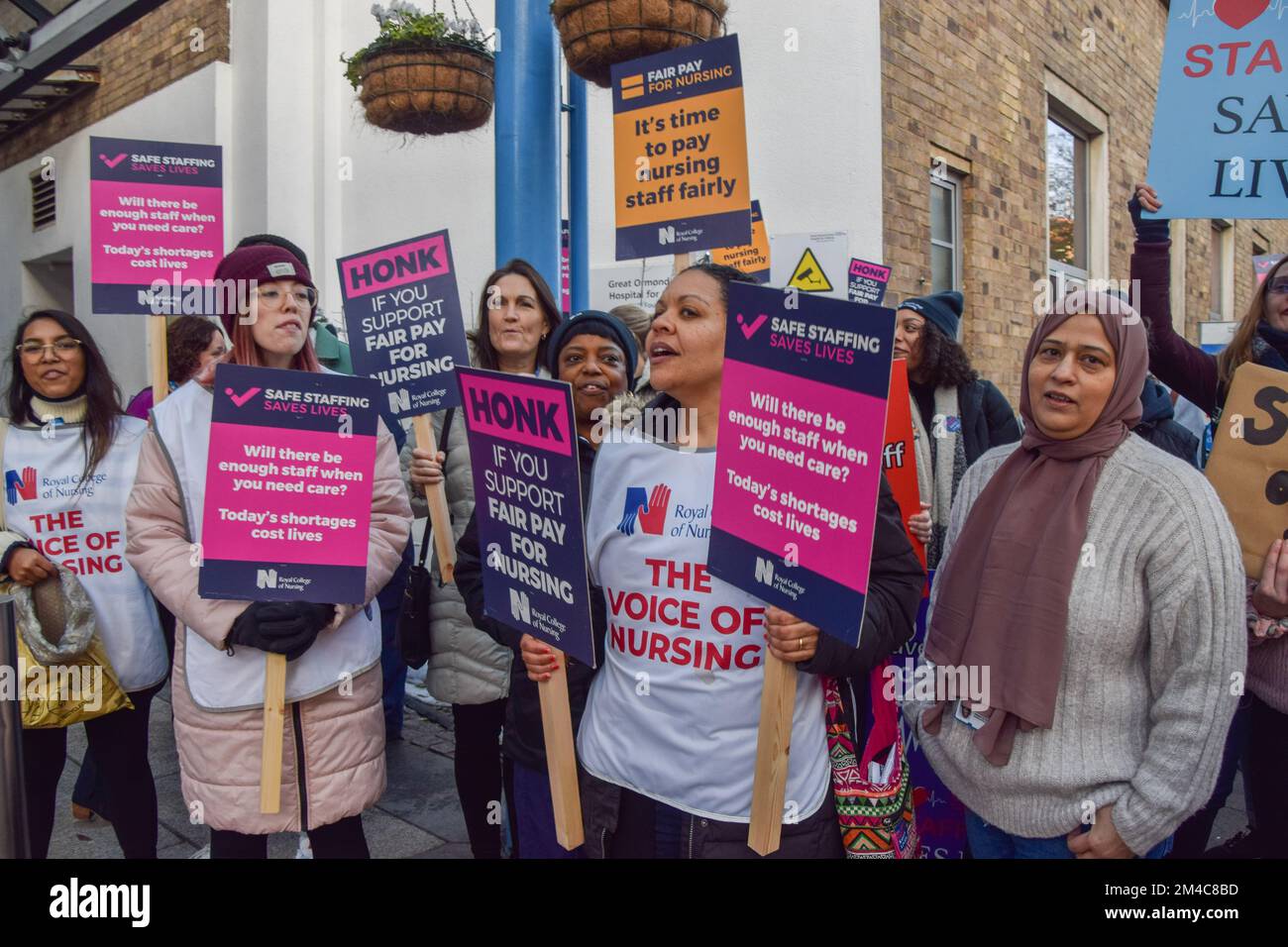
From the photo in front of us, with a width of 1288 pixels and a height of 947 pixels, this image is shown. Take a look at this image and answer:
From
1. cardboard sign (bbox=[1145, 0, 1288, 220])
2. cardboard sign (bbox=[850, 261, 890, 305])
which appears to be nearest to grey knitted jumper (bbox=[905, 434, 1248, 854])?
cardboard sign (bbox=[1145, 0, 1288, 220])

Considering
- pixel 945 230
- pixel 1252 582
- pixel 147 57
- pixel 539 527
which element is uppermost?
Result: pixel 147 57

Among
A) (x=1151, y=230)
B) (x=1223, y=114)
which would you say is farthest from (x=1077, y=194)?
(x=1151, y=230)

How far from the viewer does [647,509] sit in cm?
201

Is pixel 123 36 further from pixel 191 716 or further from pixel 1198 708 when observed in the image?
pixel 1198 708

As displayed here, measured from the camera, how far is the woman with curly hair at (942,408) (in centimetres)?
362

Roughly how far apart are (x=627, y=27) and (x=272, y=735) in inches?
106

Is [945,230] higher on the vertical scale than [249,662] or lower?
higher

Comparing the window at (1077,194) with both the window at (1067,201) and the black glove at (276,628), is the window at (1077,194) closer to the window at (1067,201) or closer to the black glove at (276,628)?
the window at (1067,201)

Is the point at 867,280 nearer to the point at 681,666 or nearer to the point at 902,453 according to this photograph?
the point at 902,453

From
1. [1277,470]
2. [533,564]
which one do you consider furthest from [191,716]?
[1277,470]

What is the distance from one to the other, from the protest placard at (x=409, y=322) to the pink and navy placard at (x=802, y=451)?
1.61 metres

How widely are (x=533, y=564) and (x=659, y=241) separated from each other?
1812mm

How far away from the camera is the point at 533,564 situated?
6.69ft

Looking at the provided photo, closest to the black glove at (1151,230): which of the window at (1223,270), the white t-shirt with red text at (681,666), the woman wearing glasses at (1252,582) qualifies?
the woman wearing glasses at (1252,582)
